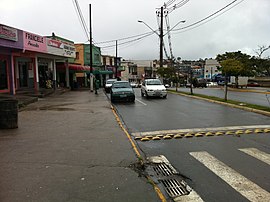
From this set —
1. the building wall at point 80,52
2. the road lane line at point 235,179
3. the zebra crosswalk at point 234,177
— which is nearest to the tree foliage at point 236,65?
the zebra crosswalk at point 234,177

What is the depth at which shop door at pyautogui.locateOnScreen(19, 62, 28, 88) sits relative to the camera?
2791 centimetres

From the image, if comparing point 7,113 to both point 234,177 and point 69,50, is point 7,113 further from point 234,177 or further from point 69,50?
point 69,50

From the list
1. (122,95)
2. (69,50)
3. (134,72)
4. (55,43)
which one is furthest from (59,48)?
(134,72)

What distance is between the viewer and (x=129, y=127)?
10.6 metres

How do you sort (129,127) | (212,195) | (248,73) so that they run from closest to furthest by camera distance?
(212,195) → (129,127) → (248,73)

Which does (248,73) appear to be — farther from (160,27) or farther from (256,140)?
(256,140)

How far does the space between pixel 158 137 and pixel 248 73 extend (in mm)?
34473

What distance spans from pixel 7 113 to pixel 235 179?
25.0 ft

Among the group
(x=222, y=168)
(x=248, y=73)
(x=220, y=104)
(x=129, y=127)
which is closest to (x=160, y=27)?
(x=248, y=73)

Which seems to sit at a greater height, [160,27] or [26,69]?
[160,27]

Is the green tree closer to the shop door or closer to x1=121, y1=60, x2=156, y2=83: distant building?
the shop door

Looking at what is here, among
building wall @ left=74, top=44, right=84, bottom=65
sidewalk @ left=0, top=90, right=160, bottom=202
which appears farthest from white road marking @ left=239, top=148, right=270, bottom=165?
building wall @ left=74, top=44, right=84, bottom=65

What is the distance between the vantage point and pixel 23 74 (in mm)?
28484

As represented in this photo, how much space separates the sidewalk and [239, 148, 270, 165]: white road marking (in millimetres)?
2760
